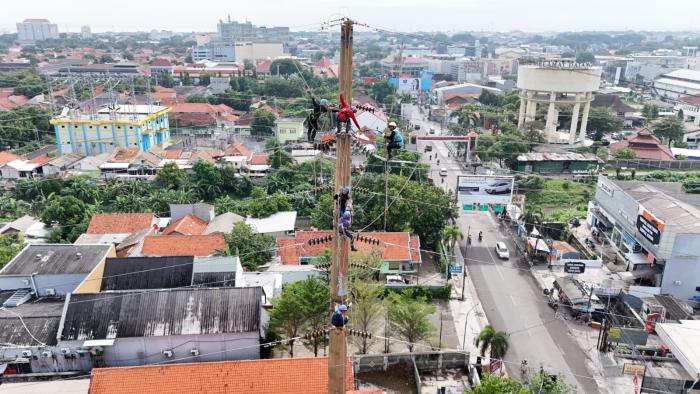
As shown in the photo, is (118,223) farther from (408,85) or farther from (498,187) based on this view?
(408,85)

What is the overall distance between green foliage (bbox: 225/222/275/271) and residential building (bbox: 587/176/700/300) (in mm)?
16009

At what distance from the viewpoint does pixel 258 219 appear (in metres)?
26.6

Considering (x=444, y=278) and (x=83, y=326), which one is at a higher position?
(x=83, y=326)

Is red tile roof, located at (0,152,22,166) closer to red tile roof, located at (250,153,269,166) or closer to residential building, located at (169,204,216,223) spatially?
red tile roof, located at (250,153,269,166)

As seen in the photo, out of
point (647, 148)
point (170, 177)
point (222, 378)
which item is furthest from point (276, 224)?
point (647, 148)

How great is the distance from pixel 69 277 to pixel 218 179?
53.0 ft

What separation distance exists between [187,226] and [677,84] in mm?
83478

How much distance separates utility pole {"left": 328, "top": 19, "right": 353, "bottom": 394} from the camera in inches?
227

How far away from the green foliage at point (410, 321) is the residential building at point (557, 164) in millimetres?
25878

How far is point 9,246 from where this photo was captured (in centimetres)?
2234

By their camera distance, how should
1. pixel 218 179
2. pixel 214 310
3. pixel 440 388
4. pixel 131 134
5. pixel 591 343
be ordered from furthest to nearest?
1. pixel 131 134
2. pixel 218 179
3. pixel 591 343
4. pixel 214 310
5. pixel 440 388

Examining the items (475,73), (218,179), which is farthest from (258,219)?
(475,73)

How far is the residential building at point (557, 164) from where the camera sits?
39031mm

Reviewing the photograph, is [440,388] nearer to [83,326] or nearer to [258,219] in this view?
[83,326]
